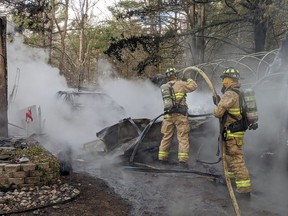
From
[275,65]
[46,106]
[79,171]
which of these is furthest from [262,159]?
[46,106]

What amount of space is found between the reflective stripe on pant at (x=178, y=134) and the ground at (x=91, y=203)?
75.7 inches

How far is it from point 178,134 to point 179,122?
0.85ft

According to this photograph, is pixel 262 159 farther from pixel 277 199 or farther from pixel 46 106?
pixel 46 106

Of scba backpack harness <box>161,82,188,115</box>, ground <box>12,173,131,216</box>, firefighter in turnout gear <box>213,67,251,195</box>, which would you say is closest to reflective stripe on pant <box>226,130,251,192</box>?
firefighter in turnout gear <box>213,67,251,195</box>

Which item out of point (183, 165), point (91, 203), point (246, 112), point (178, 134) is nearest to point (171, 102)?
point (178, 134)

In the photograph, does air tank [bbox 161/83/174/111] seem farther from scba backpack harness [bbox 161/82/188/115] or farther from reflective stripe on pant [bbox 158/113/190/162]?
reflective stripe on pant [bbox 158/113/190/162]

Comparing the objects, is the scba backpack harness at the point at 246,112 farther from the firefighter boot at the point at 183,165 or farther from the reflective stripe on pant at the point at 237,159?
the firefighter boot at the point at 183,165

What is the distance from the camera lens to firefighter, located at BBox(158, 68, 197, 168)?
24.2ft

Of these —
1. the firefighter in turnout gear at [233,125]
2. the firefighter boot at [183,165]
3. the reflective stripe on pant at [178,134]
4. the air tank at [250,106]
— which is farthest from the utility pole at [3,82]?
the air tank at [250,106]

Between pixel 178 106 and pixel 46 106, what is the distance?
7.68 meters

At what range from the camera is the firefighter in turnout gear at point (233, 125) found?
5.57 m

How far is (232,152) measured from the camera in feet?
18.6

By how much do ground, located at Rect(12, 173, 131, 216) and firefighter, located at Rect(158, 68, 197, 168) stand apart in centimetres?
193

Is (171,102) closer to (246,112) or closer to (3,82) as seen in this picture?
(246,112)
